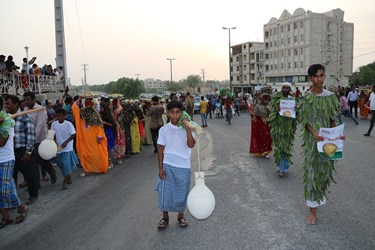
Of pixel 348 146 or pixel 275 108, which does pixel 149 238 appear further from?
pixel 348 146

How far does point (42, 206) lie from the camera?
5.92 m

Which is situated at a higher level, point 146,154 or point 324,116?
point 324,116

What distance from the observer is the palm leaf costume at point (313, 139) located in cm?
454

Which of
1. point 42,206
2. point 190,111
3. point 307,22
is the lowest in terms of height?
point 42,206

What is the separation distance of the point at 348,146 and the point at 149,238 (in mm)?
7787

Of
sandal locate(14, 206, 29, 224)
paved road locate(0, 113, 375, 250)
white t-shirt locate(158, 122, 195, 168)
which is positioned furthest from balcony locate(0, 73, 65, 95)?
white t-shirt locate(158, 122, 195, 168)

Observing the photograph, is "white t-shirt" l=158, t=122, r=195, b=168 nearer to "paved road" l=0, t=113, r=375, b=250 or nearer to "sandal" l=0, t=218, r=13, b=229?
"paved road" l=0, t=113, r=375, b=250

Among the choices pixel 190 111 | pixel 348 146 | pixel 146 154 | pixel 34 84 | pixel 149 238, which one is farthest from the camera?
pixel 34 84

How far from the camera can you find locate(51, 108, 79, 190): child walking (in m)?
6.93

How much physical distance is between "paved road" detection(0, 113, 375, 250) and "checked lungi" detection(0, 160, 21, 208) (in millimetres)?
363

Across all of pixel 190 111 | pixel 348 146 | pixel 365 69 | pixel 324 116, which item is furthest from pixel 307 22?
pixel 324 116

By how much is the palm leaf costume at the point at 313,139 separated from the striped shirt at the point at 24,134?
4.23 m

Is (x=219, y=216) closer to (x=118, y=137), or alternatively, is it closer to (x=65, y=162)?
(x=65, y=162)

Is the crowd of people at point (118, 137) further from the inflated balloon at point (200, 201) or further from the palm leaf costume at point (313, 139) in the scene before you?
the inflated balloon at point (200, 201)
